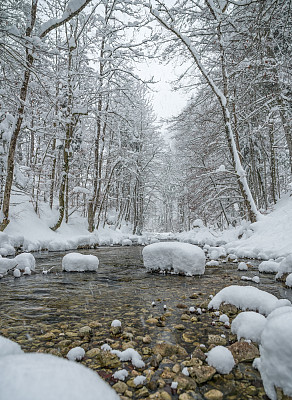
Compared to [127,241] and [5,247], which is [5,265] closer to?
[5,247]

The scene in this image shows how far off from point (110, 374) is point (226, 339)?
1133 millimetres

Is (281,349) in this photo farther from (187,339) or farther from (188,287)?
(188,287)

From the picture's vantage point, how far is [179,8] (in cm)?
793

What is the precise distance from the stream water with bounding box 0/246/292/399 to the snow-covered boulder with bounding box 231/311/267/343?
0.13 m

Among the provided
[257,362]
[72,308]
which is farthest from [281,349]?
[72,308]

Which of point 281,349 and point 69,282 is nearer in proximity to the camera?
point 281,349

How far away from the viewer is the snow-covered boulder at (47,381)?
3.14ft

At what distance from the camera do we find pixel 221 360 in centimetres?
173

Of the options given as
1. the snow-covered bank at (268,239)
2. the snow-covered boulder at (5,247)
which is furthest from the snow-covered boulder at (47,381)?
the snow-covered boulder at (5,247)

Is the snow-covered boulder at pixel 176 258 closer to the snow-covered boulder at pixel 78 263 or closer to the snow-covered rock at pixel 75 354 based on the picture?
the snow-covered boulder at pixel 78 263

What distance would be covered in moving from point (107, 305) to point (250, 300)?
1840mm

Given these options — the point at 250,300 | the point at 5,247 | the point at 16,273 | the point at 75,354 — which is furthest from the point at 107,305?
the point at 5,247

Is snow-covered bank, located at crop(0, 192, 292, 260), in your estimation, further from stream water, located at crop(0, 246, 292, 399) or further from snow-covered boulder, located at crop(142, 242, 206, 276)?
snow-covered boulder, located at crop(142, 242, 206, 276)

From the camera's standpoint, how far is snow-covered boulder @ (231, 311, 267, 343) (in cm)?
210
